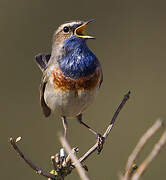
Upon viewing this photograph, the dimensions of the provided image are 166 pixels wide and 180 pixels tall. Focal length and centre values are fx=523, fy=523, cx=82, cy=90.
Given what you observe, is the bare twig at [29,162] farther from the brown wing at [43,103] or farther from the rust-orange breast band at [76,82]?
the brown wing at [43,103]

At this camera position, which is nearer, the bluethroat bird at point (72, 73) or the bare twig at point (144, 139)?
the bare twig at point (144, 139)

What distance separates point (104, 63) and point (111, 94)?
0.61m

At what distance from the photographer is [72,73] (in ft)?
15.6

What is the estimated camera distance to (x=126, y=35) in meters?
9.67

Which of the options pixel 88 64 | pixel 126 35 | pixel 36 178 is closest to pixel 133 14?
pixel 126 35

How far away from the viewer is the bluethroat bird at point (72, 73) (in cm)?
471

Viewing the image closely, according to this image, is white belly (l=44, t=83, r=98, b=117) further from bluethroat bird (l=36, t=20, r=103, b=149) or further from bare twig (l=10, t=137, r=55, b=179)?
bare twig (l=10, t=137, r=55, b=179)

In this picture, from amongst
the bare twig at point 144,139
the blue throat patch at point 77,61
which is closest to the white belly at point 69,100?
the blue throat patch at point 77,61

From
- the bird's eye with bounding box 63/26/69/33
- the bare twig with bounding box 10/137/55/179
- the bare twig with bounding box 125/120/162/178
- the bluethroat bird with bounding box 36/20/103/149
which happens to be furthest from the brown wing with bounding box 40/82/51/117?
the bare twig with bounding box 125/120/162/178

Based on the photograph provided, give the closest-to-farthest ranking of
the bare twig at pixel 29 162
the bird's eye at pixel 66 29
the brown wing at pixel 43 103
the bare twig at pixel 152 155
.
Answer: the bare twig at pixel 152 155 → the bare twig at pixel 29 162 → the bird's eye at pixel 66 29 → the brown wing at pixel 43 103

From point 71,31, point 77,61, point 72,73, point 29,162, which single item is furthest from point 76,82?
point 29,162

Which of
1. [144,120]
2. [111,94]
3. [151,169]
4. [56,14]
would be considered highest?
[56,14]

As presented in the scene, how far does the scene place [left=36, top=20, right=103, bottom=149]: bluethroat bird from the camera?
15.4 feet

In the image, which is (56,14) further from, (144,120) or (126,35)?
(144,120)
